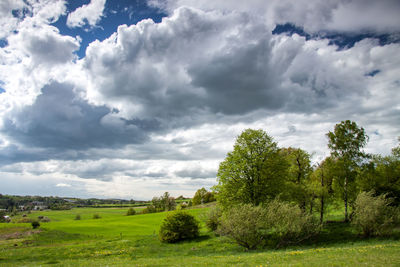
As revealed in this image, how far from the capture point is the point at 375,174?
1645 inches

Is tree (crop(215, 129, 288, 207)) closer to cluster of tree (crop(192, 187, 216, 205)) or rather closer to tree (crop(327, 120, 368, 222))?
tree (crop(327, 120, 368, 222))

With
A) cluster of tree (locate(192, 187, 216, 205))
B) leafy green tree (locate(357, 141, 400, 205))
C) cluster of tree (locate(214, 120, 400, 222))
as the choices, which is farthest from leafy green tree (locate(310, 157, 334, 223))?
cluster of tree (locate(192, 187, 216, 205))

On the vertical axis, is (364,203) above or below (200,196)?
above

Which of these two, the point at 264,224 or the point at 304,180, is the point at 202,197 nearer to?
Answer: the point at 304,180

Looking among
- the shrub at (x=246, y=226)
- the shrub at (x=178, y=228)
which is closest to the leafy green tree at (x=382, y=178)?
the shrub at (x=246, y=226)

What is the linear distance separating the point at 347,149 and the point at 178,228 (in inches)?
1259

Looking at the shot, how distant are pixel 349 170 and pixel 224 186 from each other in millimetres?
21592

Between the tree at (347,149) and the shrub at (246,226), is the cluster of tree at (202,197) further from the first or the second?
the shrub at (246,226)

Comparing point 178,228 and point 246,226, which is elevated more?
point 246,226

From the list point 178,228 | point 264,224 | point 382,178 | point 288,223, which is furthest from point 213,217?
point 382,178

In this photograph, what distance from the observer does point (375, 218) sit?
29.7 m

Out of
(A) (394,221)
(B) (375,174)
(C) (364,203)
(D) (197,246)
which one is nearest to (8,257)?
(D) (197,246)

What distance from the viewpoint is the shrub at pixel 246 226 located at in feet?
93.9

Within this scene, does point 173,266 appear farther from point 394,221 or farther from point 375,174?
point 375,174
